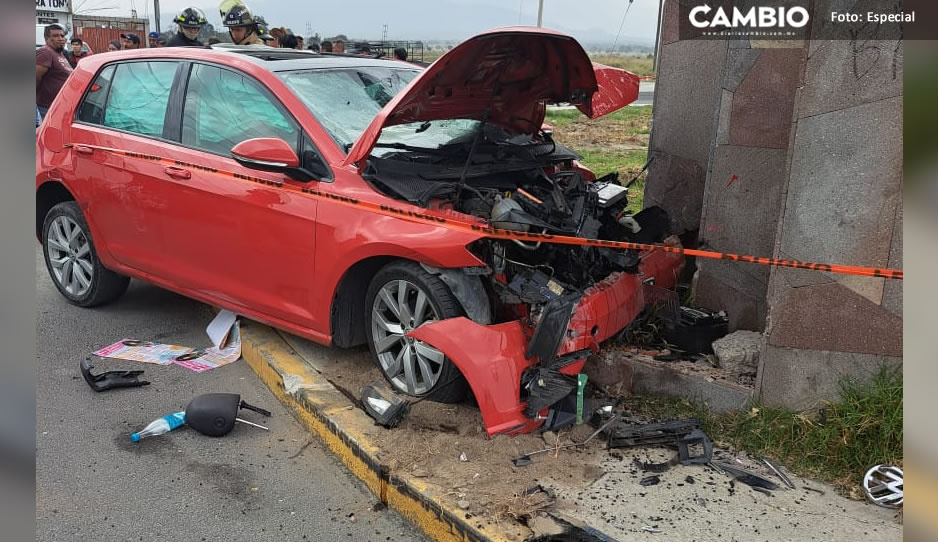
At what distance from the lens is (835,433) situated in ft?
10.6

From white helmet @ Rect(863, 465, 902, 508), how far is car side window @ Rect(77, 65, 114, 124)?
5060 millimetres

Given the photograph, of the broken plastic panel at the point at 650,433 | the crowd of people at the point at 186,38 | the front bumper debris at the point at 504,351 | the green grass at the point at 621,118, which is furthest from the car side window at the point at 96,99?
the green grass at the point at 621,118

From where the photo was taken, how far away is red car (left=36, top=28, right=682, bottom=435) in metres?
3.66

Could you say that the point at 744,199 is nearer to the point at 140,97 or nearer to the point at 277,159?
the point at 277,159

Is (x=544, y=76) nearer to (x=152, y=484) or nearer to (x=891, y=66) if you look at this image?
(x=891, y=66)

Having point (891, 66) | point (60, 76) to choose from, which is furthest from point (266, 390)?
point (60, 76)

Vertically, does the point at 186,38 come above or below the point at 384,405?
above

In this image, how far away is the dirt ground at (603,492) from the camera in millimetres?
2840

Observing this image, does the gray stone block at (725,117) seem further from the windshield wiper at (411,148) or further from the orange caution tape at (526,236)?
the windshield wiper at (411,148)

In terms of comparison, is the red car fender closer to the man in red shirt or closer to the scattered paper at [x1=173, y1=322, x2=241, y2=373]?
the scattered paper at [x1=173, y1=322, x2=241, y2=373]

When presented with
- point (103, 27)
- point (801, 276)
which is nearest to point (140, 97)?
point (801, 276)

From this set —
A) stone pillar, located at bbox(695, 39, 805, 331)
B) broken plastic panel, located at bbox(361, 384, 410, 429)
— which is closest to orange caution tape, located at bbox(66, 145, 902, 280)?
stone pillar, located at bbox(695, 39, 805, 331)

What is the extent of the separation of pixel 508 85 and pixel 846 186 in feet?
6.21

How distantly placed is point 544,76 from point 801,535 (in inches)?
106
